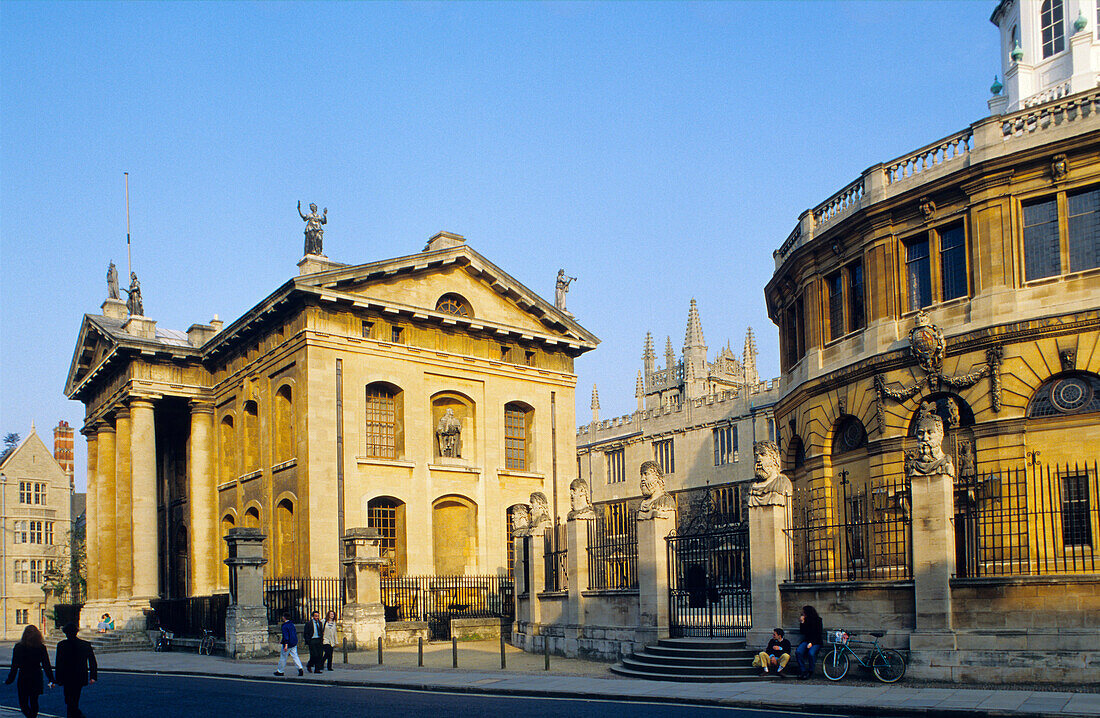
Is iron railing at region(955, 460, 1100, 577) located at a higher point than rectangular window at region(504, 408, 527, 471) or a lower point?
lower

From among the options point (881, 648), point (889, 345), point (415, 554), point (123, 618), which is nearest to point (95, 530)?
point (123, 618)

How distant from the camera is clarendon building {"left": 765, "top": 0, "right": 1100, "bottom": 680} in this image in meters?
23.3

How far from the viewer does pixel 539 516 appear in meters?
29.0

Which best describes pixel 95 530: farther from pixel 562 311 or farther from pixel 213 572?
pixel 562 311

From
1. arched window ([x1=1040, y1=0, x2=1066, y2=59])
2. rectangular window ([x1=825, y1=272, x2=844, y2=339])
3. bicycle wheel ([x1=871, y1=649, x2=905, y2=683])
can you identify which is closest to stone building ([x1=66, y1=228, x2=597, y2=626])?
rectangular window ([x1=825, y1=272, x2=844, y2=339])

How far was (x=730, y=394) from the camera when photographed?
7781 cm

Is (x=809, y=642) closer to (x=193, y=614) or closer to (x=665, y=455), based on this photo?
(x=193, y=614)

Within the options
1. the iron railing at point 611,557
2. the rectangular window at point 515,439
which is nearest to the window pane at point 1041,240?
the iron railing at point 611,557

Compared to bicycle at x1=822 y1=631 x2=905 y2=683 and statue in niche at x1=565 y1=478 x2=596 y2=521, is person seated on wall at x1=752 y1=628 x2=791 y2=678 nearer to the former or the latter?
bicycle at x1=822 y1=631 x2=905 y2=683

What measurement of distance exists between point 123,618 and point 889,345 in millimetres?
32452

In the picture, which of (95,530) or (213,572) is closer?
(213,572)

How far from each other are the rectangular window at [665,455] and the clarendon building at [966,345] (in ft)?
166

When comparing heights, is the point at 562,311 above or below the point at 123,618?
above

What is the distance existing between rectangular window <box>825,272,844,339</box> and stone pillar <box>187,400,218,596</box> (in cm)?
2735
